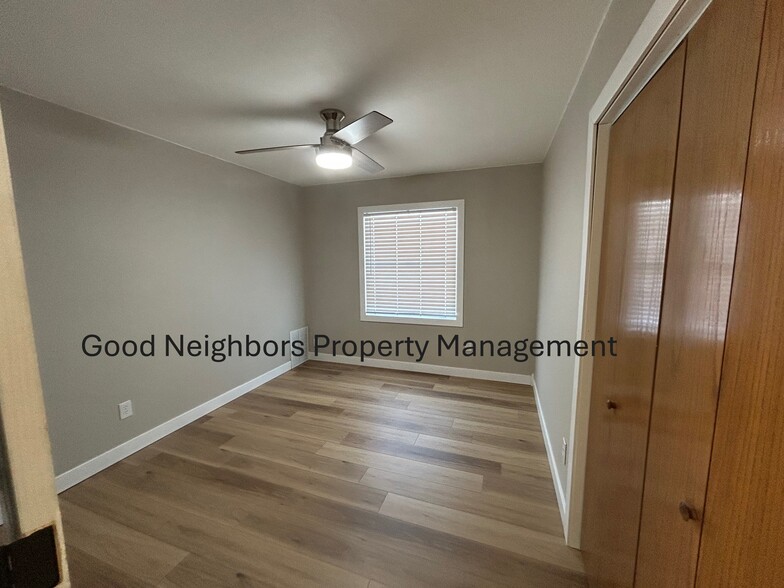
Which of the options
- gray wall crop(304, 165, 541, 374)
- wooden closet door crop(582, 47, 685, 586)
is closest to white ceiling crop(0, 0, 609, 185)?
wooden closet door crop(582, 47, 685, 586)

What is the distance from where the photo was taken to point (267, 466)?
6.95 ft

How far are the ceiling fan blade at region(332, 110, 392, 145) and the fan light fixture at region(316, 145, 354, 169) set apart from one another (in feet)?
0.22

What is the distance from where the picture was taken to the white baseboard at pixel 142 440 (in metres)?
1.95

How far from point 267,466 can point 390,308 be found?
226cm

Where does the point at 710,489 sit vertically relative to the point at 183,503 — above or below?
above

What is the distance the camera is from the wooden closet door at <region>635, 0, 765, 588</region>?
0.60 meters

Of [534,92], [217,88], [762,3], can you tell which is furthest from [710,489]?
[217,88]

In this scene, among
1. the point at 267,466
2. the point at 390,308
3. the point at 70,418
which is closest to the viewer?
the point at 70,418

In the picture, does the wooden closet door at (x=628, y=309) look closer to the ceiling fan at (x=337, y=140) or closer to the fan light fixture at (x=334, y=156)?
the ceiling fan at (x=337, y=140)

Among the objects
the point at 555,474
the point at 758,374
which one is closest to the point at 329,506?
the point at 555,474

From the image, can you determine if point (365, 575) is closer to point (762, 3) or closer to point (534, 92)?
point (762, 3)

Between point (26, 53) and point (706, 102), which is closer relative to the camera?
point (706, 102)

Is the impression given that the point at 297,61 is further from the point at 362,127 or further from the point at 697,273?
the point at 697,273

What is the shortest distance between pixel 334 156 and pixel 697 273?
1.89 m
